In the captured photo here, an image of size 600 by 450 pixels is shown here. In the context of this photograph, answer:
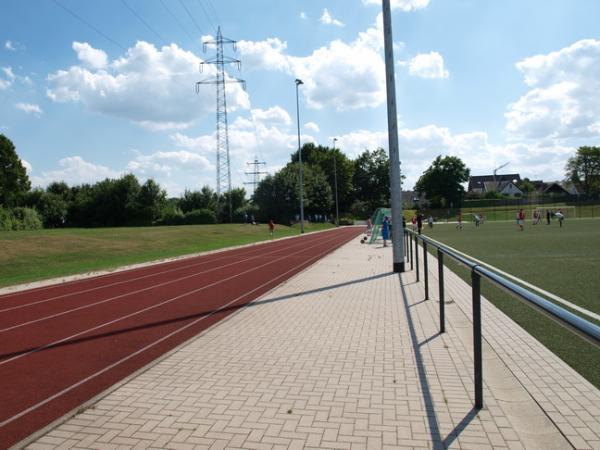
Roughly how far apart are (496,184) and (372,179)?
45.4m

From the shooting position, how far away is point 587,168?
10900cm

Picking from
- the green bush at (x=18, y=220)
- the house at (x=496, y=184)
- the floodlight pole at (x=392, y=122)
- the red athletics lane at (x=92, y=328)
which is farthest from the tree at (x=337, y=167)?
the red athletics lane at (x=92, y=328)

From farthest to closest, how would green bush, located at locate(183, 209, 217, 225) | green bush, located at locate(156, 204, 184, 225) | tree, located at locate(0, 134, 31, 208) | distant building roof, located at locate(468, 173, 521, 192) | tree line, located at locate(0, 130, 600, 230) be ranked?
distant building roof, located at locate(468, 173, 521, 192), green bush, located at locate(156, 204, 184, 225), green bush, located at locate(183, 209, 217, 225), tree line, located at locate(0, 130, 600, 230), tree, located at locate(0, 134, 31, 208)

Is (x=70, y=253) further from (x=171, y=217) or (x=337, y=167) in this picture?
(x=337, y=167)

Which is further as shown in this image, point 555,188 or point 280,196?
point 555,188

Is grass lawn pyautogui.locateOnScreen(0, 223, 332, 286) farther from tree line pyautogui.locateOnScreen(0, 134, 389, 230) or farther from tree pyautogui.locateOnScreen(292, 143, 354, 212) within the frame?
tree pyautogui.locateOnScreen(292, 143, 354, 212)

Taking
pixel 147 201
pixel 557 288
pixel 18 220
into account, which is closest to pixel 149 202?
pixel 147 201

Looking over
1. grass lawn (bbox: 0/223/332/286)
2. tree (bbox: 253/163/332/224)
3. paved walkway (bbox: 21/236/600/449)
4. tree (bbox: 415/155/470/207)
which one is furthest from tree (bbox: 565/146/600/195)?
paved walkway (bbox: 21/236/600/449)

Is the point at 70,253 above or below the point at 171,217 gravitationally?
below

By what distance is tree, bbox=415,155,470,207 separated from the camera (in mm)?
98938

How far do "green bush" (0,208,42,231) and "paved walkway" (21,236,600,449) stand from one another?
39527mm

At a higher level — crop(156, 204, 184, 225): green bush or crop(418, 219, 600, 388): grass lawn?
crop(156, 204, 184, 225): green bush

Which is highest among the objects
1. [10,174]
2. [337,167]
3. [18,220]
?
[337,167]

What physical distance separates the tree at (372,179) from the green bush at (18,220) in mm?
69260
